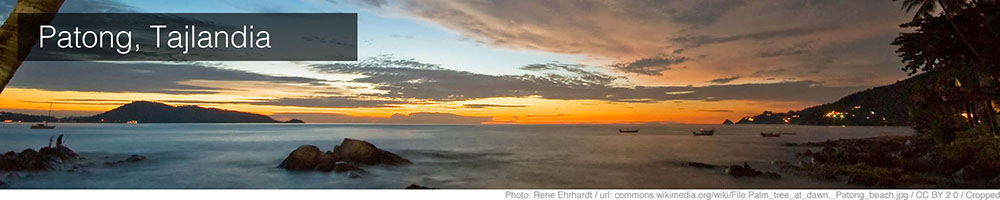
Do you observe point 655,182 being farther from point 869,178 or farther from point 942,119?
point 942,119

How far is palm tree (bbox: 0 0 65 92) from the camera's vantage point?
233 centimetres

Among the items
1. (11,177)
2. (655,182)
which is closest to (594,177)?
(655,182)

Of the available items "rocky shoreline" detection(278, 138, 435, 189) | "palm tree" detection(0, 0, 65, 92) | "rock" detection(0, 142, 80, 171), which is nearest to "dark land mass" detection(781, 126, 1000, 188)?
"rocky shoreline" detection(278, 138, 435, 189)

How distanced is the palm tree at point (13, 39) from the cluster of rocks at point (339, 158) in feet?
45.9

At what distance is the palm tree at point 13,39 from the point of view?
91.8 inches

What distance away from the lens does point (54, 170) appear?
16.3 m

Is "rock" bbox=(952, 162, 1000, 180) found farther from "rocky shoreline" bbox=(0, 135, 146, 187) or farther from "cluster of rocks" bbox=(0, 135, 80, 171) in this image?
"cluster of rocks" bbox=(0, 135, 80, 171)

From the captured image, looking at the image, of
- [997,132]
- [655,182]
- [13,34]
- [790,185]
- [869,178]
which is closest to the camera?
[13,34]

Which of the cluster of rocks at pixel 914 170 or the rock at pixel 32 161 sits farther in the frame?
the rock at pixel 32 161

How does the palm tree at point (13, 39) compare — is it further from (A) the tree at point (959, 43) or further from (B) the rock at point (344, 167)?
(A) the tree at point (959, 43)

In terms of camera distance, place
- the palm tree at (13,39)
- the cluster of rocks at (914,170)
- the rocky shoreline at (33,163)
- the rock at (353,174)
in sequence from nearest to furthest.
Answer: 1. the palm tree at (13,39)
2. the cluster of rocks at (914,170)
3. the rocky shoreline at (33,163)
4. the rock at (353,174)

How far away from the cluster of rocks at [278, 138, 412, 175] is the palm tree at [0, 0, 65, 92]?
45.9 ft

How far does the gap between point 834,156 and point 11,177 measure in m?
28.9

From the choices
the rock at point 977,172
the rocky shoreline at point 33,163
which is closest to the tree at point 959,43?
the rock at point 977,172
